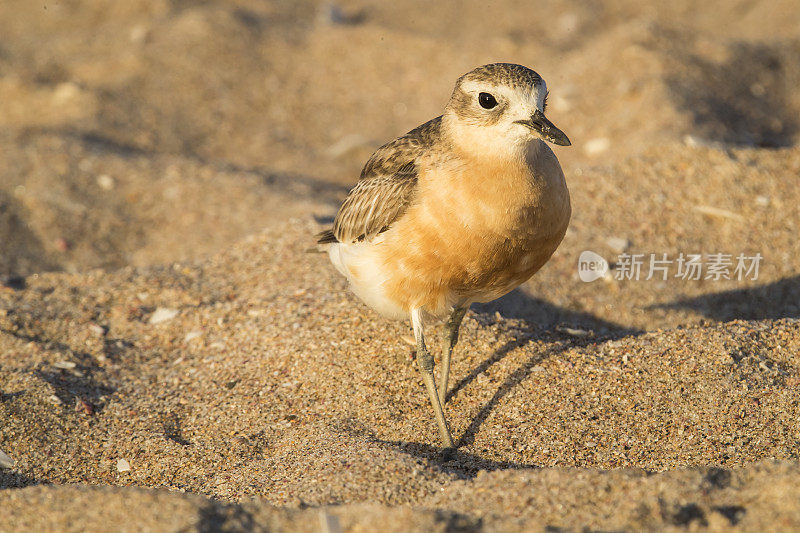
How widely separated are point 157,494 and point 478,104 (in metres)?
2.51

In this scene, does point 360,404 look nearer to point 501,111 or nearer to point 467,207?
point 467,207

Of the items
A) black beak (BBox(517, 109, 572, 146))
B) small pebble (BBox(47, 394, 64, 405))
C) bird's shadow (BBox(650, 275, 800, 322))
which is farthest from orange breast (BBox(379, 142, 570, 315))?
bird's shadow (BBox(650, 275, 800, 322))

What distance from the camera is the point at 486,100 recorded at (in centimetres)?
418

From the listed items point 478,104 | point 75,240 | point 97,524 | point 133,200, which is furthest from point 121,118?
point 97,524

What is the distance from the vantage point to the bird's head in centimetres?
406

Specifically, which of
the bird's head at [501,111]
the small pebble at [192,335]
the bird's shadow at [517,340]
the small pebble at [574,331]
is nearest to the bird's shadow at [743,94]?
the bird's shadow at [517,340]

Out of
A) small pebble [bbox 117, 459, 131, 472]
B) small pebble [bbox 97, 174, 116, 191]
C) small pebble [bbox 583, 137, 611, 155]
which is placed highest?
small pebble [bbox 583, 137, 611, 155]

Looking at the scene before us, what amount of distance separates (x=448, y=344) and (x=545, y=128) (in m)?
1.64

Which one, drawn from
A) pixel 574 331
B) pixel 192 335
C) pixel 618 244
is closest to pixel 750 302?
pixel 618 244

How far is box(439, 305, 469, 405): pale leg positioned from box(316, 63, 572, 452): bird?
11.9 inches

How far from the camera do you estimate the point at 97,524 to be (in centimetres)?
327

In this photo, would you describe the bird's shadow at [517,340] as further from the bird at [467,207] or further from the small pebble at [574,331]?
the bird at [467,207]

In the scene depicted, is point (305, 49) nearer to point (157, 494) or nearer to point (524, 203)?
point (524, 203)

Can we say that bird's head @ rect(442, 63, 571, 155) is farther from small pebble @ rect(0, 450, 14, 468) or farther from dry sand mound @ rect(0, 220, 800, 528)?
small pebble @ rect(0, 450, 14, 468)
